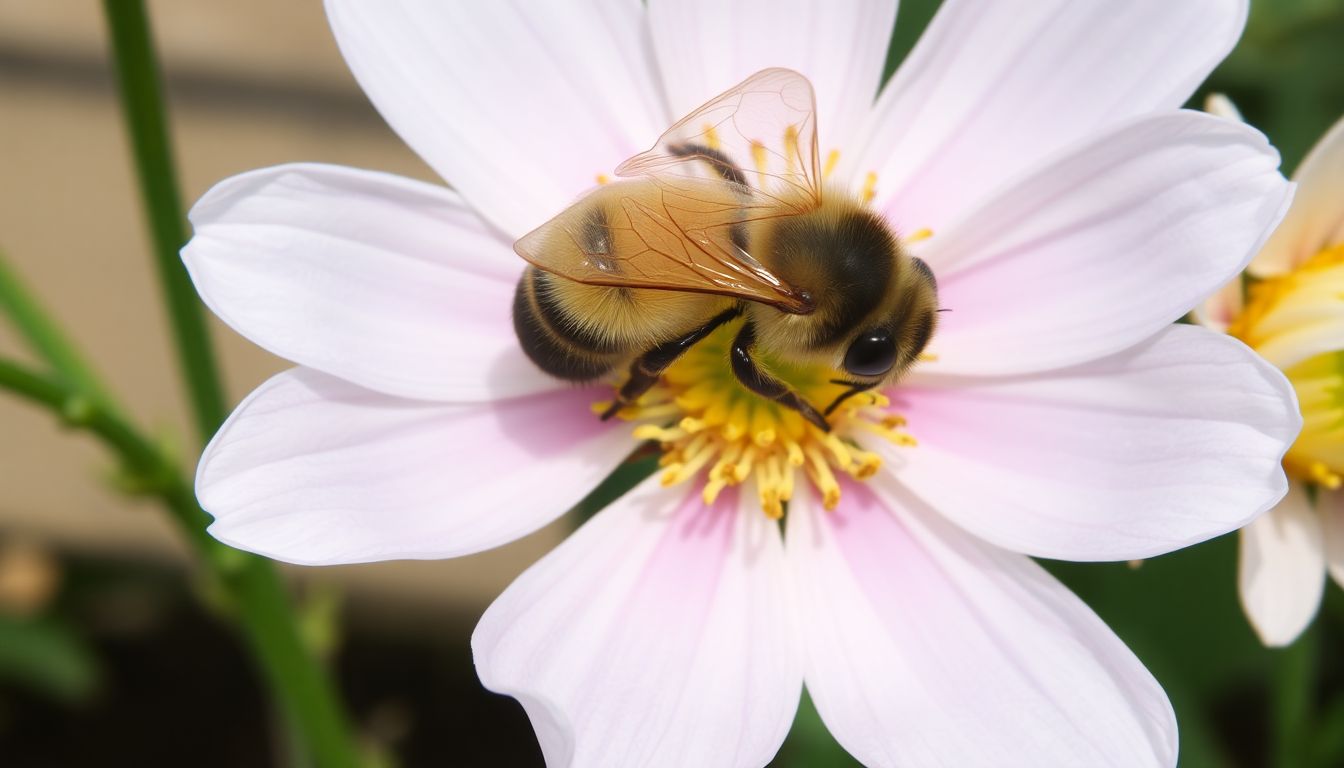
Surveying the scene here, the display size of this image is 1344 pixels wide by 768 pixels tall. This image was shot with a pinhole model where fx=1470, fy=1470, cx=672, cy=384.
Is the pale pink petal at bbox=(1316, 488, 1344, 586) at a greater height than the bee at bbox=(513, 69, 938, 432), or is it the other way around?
the bee at bbox=(513, 69, 938, 432)

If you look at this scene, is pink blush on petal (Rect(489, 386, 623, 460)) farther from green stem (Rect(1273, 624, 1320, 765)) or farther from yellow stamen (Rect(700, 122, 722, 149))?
green stem (Rect(1273, 624, 1320, 765))

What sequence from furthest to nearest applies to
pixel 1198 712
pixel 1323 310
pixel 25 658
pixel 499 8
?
1. pixel 25 658
2. pixel 1198 712
3. pixel 499 8
4. pixel 1323 310

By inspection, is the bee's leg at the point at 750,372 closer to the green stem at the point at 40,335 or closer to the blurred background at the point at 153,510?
the green stem at the point at 40,335

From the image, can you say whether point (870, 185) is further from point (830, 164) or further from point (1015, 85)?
point (1015, 85)

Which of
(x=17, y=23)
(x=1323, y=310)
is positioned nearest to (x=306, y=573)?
(x=17, y=23)

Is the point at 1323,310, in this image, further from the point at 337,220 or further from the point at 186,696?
the point at 186,696

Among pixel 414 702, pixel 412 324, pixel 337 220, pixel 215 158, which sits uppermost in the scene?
pixel 337 220

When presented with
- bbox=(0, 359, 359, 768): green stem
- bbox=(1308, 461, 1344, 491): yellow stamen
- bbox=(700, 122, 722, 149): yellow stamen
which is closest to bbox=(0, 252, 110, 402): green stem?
bbox=(0, 359, 359, 768): green stem
